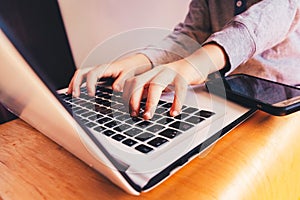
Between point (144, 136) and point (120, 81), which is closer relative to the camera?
point (144, 136)

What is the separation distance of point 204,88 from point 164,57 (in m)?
0.14

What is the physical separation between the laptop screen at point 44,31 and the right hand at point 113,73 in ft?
2.63

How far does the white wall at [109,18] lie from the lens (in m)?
0.88

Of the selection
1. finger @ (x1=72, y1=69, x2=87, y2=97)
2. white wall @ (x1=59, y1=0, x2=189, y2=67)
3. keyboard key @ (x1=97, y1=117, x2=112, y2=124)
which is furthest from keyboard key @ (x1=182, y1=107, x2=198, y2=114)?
white wall @ (x1=59, y1=0, x2=189, y2=67)

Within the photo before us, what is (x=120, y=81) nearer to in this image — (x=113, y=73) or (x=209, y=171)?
(x=113, y=73)

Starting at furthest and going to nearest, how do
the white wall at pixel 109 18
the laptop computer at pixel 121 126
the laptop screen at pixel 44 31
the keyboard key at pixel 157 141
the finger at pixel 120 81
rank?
the laptop screen at pixel 44 31, the white wall at pixel 109 18, the finger at pixel 120 81, the keyboard key at pixel 157 141, the laptop computer at pixel 121 126

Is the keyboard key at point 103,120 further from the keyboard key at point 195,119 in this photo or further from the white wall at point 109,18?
the white wall at point 109,18

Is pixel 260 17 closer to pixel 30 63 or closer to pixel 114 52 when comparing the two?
pixel 30 63

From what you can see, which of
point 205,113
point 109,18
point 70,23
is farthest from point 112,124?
point 70,23

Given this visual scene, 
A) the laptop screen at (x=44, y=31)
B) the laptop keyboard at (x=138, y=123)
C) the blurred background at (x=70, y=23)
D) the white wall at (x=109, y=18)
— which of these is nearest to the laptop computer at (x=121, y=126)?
the laptop keyboard at (x=138, y=123)

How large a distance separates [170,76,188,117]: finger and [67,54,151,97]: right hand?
126 millimetres

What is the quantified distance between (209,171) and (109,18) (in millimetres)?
972

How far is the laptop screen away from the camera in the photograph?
1252 millimetres

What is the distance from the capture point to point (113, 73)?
1.62 feet
